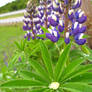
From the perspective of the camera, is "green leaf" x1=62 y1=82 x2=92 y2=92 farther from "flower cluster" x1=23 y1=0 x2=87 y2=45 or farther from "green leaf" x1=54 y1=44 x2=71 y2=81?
"flower cluster" x1=23 y1=0 x2=87 y2=45

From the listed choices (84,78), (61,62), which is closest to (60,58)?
(61,62)

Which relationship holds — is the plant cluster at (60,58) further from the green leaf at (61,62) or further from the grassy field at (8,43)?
the grassy field at (8,43)

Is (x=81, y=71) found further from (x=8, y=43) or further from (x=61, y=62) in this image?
(x=8, y=43)

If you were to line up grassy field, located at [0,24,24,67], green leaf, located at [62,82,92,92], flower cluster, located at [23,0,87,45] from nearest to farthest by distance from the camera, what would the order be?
green leaf, located at [62,82,92,92] < flower cluster, located at [23,0,87,45] < grassy field, located at [0,24,24,67]

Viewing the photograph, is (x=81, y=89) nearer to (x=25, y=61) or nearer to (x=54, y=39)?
(x=54, y=39)

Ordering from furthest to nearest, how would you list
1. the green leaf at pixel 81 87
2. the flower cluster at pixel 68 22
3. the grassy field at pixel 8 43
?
1. the grassy field at pixel 8 43
2. the flower cluster at pixel 68 22
3. the green leaf at pixel 81 87

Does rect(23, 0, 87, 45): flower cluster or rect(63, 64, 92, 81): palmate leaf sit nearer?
rect(63, 64, 92, 81): palmate leaf

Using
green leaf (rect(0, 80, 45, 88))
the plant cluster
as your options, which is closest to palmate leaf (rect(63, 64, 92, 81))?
the plant cluster

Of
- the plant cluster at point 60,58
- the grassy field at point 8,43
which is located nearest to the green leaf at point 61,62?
the plant cluster at point 60,58
